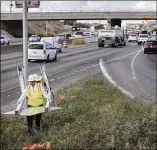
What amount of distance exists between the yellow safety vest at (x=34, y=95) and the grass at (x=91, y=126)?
0.67 meters

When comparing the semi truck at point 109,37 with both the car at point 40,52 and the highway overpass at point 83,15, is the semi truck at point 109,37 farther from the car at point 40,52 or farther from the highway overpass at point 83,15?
the highway overpass at point 83,15

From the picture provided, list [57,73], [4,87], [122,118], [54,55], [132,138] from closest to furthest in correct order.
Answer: [132,138], [122,118], [4,87], [57,73], [54,55]

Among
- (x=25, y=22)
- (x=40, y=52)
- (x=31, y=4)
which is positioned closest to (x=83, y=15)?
(x=40, y=52)

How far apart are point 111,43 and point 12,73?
33789 mm

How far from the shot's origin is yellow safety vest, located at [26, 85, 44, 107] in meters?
9.81

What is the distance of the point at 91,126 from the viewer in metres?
9.76

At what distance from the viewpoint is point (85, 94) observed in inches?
622

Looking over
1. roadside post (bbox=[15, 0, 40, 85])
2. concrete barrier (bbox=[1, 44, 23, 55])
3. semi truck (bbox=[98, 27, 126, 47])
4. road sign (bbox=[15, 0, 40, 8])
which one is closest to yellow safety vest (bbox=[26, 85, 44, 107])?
roadside post (bbox=[15, 0, 40, 85])

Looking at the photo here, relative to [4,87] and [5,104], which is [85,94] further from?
[4,87]

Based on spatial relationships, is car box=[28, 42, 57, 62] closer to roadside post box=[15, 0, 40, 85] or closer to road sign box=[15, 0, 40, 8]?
road sign box=[15, 0, 40, 8]

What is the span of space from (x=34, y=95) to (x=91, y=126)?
56.7 inches

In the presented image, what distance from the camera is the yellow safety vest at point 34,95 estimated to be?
981cm

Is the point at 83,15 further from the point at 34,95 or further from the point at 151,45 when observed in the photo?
the point at 34,95

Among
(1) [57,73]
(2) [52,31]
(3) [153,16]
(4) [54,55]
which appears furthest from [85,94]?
(2) [52,31]
